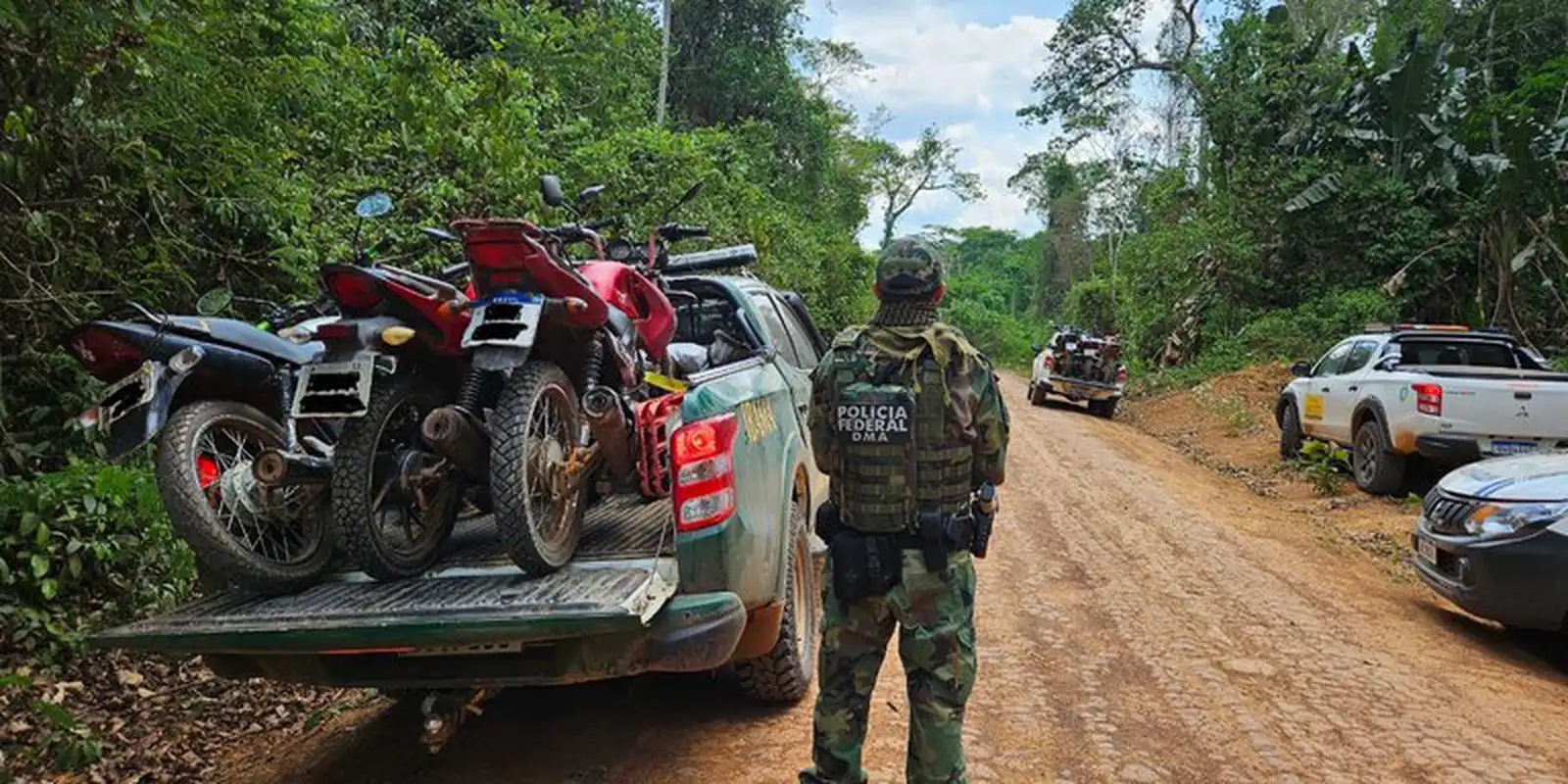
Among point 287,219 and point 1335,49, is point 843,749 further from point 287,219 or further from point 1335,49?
point 1335,49

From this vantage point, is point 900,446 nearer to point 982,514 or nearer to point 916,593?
point 982,514

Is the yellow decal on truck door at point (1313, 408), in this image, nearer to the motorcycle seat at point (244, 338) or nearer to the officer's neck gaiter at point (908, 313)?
the officer's neck gaiter at point (908, 313)

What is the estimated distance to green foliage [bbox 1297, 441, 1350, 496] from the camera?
384 inches

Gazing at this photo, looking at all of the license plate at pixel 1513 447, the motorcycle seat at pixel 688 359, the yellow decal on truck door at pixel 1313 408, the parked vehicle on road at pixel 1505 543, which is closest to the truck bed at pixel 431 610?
the motorcycle seat at pixel 688 359

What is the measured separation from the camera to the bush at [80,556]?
3998 millimetres

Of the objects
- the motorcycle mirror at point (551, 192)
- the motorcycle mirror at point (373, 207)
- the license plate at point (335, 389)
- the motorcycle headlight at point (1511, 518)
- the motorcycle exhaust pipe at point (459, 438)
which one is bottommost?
the motorcycle headlight at point (1511, 518)

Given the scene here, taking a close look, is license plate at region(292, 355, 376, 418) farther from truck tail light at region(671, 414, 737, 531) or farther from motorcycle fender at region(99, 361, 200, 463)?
truck tail light at region(671, 414, 737, 531)

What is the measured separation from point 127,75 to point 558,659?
3.54 meters

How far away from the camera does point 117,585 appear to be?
4.30 metres

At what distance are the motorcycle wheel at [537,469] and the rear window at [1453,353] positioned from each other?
941 centimetres

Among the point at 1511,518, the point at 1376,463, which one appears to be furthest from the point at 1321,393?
the point at 1511,518

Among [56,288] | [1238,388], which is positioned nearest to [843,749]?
[56,288]

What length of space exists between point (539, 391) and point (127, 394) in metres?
1.28

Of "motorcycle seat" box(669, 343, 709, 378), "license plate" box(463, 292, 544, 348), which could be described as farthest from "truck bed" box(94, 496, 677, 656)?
"motorcycle seat" box(669, 343, 709, 378)
